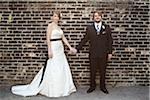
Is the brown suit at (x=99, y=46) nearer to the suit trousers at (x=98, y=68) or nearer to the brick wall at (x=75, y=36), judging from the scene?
the suit trousers at (x=98, y=68)

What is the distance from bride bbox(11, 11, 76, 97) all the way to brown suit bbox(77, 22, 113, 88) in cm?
53

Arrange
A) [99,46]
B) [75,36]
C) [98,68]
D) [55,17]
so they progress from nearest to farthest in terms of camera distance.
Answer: [55,17], [99,46], [98,68], [75,36]

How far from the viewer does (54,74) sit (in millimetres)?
7188

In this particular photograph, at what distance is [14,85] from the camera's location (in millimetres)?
7773

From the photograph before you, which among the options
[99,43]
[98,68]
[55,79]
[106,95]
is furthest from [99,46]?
[55,79]

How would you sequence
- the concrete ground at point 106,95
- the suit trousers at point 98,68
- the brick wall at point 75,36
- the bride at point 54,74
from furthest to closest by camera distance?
1. the brick wall at point 75,36
2. the suit trousers at point 98,68
3. the bride at point 54,74
4. the concrete ground at point 106,95

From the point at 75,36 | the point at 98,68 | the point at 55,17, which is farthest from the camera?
the point at 75,36

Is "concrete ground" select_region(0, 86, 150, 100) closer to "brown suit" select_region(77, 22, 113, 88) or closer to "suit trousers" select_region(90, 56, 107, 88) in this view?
"suit trousers" select_region(90, 56, 107, 88)

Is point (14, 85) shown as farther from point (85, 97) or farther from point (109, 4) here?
point (109, 4)

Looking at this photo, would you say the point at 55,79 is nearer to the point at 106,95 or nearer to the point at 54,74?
the point at 54,74

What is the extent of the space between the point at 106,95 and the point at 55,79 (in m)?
1.09

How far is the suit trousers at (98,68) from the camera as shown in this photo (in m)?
7.37

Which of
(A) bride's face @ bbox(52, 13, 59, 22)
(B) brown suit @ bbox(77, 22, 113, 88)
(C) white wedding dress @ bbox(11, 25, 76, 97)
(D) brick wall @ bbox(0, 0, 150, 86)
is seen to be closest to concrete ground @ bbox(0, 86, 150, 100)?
(C) white wedding dress @ bbox(11, 25, 76, 97)

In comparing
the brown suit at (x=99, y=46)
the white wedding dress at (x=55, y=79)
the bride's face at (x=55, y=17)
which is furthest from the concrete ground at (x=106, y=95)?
the bride's face at (x=55, y=17)
